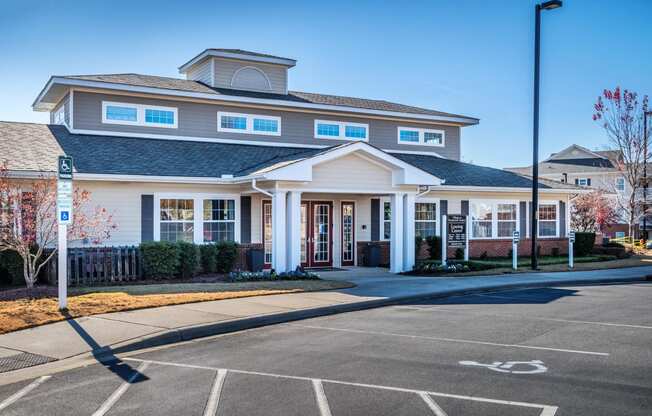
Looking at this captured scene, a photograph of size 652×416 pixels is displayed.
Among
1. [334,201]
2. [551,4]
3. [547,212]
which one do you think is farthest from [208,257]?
[547,212]

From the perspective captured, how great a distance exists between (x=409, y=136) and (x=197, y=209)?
11.2 metres

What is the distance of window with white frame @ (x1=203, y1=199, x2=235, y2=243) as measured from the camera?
20.7 metres

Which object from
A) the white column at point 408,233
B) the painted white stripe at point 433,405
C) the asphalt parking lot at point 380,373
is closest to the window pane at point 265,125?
the white column at point 408,233

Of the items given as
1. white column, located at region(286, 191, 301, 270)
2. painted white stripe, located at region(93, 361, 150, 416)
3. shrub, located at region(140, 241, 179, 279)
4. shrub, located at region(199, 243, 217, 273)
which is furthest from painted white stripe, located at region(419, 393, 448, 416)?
shrub, located at region(199, 243, 217, 273)

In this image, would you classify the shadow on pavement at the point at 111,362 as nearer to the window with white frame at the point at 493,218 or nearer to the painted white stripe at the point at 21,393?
the painted white stripe at the point at 21,393

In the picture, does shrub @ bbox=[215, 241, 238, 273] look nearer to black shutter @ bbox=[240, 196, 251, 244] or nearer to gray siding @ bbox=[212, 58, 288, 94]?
black shutter @ bbox=[240, 196, 251, 244]

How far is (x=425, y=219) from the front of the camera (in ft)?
83.7

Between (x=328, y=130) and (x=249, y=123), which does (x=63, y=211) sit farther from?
(x=328, y=130)

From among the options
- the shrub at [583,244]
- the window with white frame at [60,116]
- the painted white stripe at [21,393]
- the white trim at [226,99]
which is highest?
the white trim at [226,99]

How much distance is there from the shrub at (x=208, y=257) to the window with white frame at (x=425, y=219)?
29.0 ft

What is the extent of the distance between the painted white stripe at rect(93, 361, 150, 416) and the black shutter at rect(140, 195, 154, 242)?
11246 millimetres

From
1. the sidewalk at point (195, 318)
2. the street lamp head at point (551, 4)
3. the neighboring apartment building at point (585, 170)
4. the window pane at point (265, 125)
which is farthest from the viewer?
the neighboring apartment building at point (585, 170)

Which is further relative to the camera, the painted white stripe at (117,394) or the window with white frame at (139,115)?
the window with white frame at (139,115)

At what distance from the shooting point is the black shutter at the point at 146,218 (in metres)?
19.6
